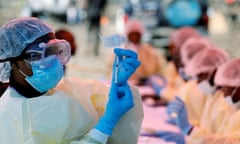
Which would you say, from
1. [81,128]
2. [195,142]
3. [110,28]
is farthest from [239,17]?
[81,128]

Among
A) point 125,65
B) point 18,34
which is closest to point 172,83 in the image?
point 125,65

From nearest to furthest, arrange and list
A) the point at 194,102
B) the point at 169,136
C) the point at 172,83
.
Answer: the point at 169,136 → the point at 194,102 → the point at 172,83

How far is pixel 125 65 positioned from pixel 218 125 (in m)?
0.90

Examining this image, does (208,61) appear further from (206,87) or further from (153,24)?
(153,24)

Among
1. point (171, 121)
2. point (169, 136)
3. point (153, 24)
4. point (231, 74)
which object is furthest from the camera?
point (153, 24)

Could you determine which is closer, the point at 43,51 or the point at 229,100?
the point at 43,51

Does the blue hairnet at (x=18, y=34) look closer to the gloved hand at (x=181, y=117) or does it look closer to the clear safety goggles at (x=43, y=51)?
the clear safety goggles at (x=43, y=51)

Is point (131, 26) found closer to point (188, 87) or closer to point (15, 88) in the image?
point (188, 87)

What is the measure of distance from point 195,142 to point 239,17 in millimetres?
5075

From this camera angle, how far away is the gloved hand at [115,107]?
1685 millimetres

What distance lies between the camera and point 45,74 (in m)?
1.67

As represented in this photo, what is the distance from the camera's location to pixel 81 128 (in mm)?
1739

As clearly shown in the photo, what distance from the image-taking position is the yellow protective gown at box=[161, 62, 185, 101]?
4062 millimetres

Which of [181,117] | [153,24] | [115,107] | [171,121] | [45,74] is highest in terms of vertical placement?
[45,74]
